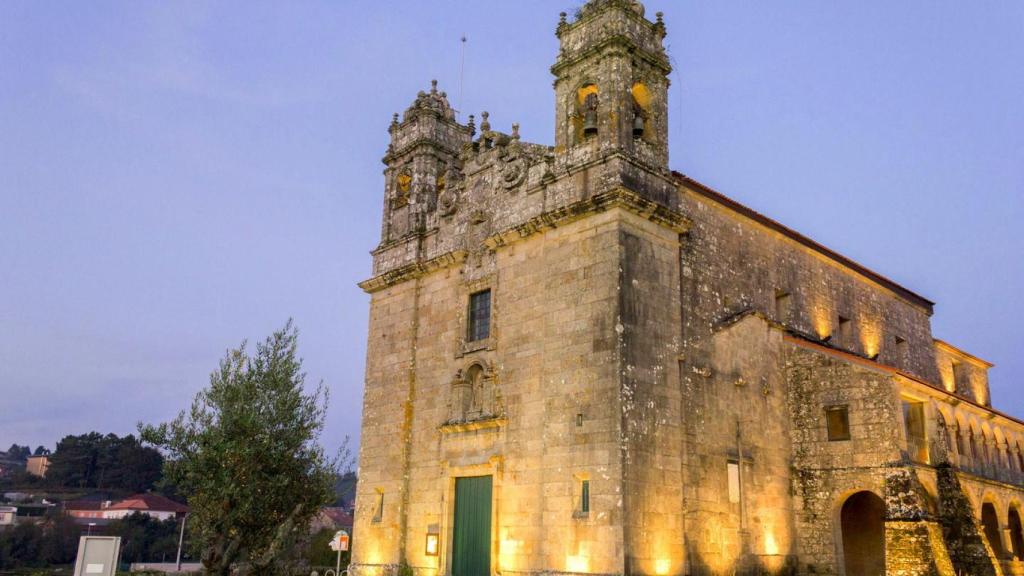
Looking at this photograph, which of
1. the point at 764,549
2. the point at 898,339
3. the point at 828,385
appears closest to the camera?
the point at 764,549

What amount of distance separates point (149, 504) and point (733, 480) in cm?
6212

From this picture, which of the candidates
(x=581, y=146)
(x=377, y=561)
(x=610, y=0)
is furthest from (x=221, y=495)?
(x=610, y=0)

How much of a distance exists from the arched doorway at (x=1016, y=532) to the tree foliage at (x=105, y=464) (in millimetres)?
71741

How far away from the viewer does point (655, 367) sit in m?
18.2

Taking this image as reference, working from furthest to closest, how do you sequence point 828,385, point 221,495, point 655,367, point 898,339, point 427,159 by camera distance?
1. point 898,339
2. point 427,159
3. point 828,385
4. point 655,367
5. point 221,495

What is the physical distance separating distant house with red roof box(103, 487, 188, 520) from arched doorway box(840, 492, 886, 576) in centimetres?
5434

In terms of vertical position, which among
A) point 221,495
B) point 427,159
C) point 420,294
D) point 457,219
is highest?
point 427,159

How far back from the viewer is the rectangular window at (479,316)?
70.3 ft

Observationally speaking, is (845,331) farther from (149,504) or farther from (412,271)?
(149,504)

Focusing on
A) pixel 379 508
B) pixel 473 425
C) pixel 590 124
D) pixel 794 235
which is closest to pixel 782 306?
pixel 794 235

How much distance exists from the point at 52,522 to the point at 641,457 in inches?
2349

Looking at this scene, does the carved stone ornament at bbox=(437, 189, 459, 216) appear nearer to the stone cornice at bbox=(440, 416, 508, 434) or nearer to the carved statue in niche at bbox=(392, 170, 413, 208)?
the carved statue in niche at bbox=(392, 170, 413, 208)

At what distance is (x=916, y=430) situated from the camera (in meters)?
21.0

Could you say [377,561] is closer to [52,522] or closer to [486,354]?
[486,354]
